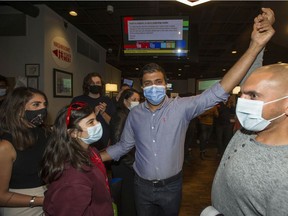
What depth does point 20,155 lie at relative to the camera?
1696 mm

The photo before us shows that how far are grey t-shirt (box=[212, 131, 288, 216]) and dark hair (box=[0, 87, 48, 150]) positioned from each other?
131 cm

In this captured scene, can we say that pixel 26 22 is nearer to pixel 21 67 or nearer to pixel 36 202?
pixel 21 67

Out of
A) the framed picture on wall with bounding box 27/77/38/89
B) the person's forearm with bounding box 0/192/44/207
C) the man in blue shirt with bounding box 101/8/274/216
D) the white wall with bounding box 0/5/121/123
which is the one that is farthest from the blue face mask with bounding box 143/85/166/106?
the framed picture on wall with bounding box 27/77/38/89

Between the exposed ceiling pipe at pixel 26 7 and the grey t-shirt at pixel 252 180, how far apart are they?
4.87 metres

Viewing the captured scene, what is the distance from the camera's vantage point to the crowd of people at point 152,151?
3.87ft

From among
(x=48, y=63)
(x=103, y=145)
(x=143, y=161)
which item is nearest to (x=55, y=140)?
(x=143, y=161)

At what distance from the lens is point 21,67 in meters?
5.32

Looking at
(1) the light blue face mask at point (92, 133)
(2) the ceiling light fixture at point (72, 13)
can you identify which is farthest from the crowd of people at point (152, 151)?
(2) the ceiling light fixture at point (72, 13)

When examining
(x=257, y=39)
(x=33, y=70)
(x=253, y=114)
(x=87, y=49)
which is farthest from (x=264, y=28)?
(x=87, y=49)

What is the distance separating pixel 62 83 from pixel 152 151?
461cm

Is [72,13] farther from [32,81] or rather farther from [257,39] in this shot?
[257,39]

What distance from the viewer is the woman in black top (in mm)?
1622

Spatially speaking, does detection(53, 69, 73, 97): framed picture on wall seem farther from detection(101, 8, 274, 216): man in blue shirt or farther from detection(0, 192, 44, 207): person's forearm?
detection(0, 192, 44, 207): person's forearm

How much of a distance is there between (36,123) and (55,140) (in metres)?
0.58
